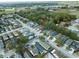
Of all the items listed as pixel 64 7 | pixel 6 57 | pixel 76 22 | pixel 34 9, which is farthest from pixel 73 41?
pixel 6 57

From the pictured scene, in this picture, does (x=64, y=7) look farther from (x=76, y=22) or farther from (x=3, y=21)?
(x=3, y=21)

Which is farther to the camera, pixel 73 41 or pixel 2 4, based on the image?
pixel 2 4

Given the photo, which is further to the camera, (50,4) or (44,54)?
(50,4)

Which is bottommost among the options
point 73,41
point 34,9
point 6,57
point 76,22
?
point 6,57

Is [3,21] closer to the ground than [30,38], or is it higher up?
higher up

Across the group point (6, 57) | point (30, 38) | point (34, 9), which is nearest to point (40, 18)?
point (34, 9)

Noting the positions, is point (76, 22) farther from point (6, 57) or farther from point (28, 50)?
point (6, 57)

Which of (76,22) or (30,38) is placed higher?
(76,22)

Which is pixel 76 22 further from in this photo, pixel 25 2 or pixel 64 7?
pixel 25 2
